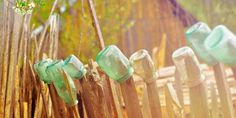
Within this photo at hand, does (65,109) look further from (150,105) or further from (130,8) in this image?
(130,8)

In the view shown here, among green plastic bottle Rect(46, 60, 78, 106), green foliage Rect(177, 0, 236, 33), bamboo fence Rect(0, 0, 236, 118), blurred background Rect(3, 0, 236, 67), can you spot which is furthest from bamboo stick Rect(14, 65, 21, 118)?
green foliage Rect(177, 0, 236, 33)

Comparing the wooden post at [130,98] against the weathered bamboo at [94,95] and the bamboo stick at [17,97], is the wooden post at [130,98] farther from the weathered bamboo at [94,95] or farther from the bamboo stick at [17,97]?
the bamboo stick at [17,97]

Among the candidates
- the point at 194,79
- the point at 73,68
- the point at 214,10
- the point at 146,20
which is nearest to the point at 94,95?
the point at 73,68

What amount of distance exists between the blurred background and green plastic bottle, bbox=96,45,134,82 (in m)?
1.40

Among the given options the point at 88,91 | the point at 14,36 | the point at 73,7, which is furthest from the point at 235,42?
the point at 73,7

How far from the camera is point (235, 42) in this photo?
372mm

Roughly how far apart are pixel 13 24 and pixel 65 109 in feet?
0.65

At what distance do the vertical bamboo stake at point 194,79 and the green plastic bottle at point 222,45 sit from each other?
24 mm

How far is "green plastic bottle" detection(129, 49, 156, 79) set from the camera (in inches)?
16.7

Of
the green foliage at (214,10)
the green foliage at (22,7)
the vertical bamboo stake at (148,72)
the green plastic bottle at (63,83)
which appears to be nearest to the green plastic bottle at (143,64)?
the vertical bamboo stake at (148,72)

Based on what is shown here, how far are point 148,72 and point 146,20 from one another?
6.55 feet

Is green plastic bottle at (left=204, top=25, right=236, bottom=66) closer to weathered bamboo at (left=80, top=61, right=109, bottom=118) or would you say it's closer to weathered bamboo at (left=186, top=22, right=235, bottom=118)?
weathered bamboo at (left=186, top=22, right=235, bottom=118)

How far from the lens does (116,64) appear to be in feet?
1.42

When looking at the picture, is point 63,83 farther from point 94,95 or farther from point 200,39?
point 200,39
